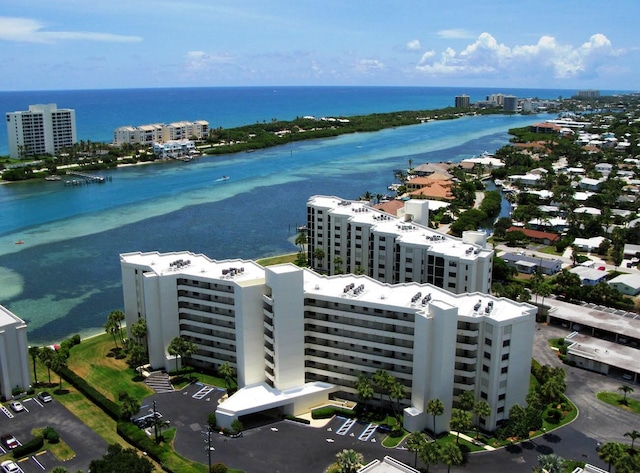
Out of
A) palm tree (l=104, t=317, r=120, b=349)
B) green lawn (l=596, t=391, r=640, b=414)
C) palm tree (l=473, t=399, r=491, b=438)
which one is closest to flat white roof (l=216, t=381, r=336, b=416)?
palm tree (l=473, t=399, r=491, b=438)

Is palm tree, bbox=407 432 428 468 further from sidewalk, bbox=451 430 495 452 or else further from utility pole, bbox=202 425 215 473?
utility pole, bbox=202 425 215 473

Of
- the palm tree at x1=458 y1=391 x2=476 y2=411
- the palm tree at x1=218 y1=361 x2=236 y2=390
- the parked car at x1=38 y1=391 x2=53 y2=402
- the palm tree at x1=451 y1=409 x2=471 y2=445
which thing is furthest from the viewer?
the palm tree at x1=218 y1=361 x2=236 y2=390

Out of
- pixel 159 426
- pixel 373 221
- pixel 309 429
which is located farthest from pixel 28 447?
pixel 373 221

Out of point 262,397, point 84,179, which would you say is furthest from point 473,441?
point 84,179

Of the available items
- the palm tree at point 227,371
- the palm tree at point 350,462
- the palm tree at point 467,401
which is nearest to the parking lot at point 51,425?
the palm tree at point 227,371

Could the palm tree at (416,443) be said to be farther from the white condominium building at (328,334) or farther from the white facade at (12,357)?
the white facade at (12,357)

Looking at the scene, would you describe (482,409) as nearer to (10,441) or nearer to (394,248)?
(394,248)

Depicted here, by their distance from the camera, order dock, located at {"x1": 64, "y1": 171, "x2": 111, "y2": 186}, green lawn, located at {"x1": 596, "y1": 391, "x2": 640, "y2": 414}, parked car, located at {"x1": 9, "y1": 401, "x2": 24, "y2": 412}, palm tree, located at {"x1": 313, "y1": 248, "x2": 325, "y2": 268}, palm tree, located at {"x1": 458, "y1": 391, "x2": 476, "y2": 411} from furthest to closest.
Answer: dock, located at {"x1": 64, "y1": 171, "x2": 111, "y2": 186} < palm tree, located at {"x1": 313, "y1": 248, "x2": 325, "y2": 268} < green lawn, located at {"x1": 596, "y1": 391, "x2": 640, "y2": 414} < parked car, located at {"x1": 9, "y1": 401, "x2": 24, "y2": 412} < palm tree, located at {"x1": 458, "y1": 391, "x2": 476, "y2": 411}
